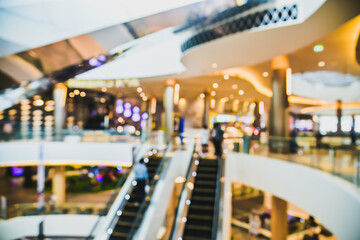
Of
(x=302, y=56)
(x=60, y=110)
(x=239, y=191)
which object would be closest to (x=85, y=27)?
(x=302, y=56)

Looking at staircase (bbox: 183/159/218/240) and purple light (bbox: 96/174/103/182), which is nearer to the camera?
staircase (bbox: 183/159/218/240)

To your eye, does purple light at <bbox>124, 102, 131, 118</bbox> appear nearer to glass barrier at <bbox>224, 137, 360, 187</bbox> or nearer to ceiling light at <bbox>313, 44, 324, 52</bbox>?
glass barrier at <bbox>224, 137, 360, 187</bbox>

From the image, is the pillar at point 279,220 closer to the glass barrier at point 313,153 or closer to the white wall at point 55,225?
the glass barrier at point 313,153

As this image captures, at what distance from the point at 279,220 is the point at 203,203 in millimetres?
4555

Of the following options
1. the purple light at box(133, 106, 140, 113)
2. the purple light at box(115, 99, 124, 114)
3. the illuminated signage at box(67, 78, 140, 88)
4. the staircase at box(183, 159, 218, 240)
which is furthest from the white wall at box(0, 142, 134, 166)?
the purple light at box(133, 106, 140, 113)

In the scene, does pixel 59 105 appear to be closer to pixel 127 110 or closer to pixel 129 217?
pixel 127 110

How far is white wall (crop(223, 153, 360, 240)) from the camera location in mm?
4344

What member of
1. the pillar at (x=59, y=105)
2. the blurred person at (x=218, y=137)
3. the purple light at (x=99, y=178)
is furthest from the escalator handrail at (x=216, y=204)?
the purple light at (x=99, y=178)

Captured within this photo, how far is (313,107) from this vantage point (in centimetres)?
2758

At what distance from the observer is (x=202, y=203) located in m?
7.87

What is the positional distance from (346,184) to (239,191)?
48.0 ft

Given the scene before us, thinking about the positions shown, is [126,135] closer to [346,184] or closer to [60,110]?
[60,110]

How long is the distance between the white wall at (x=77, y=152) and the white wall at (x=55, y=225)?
294cm

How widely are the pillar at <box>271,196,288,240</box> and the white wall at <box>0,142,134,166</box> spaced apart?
7564 millimetres
